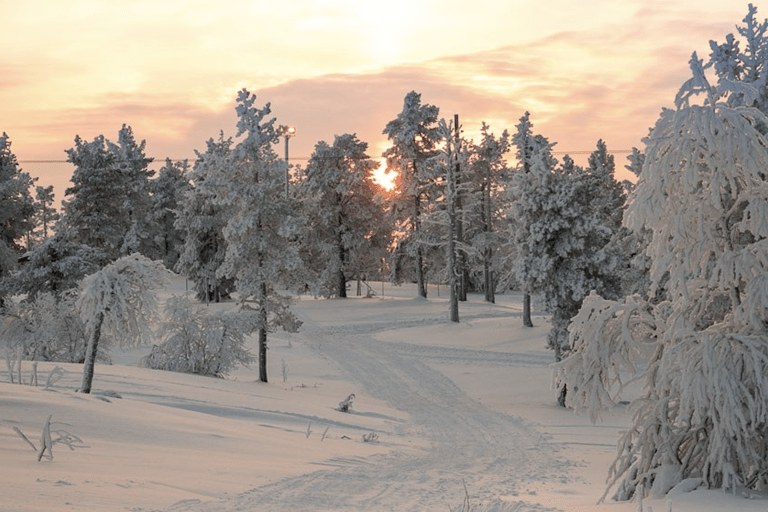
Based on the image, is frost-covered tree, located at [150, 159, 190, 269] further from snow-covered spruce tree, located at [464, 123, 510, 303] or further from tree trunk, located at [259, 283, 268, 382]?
tree trunk, located at [259, 283, 268, 382]

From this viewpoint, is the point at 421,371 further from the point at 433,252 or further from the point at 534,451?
the point at 433,252

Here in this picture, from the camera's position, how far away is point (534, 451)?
21719 mm

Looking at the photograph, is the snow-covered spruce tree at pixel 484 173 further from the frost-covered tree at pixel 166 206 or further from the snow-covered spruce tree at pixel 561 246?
the snow-covered spruce tree at pixel 561 246

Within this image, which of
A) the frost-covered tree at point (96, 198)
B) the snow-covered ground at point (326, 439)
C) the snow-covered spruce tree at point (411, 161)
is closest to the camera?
the snow-covered ground at point (326, 439)

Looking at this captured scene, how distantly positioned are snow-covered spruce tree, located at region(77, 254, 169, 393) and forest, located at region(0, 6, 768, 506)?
0.17ft

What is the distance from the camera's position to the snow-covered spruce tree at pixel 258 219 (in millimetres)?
31906

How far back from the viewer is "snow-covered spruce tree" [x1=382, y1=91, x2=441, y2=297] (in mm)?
55656

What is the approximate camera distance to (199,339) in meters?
31.8

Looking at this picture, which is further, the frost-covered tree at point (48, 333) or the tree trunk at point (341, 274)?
the tree trunk at point (341, 274)

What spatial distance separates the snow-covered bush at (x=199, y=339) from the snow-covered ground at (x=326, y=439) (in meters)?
2.13

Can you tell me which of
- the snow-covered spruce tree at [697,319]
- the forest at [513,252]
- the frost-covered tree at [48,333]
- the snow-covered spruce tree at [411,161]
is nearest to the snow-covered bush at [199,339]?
the forest at [513,252]

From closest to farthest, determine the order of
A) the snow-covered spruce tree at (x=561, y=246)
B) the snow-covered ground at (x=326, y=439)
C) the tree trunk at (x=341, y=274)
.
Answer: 1. the snow-covered ground at (x=326, y=439)
2. the snow-covered spruce tree at (x=561, y=246)
3. the tree trunk at (x=341, y=274)

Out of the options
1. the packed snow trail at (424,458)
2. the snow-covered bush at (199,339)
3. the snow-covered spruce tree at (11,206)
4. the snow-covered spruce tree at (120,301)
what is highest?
the snow-covered spruce tree at (11,206)

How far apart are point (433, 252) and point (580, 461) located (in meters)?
37.9
